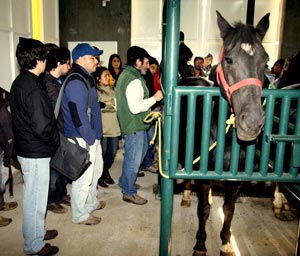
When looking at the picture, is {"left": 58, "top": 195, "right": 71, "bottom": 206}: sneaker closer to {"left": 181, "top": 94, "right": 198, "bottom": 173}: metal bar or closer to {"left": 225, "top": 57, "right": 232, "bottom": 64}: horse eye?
{"left": 181, "top": 94, "right": 198, "bottom": 173}: metal bar

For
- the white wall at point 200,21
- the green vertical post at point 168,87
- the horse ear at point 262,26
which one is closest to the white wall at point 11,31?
the green vertical post at point 168,87

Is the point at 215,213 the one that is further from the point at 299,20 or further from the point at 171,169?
the point at 299,20

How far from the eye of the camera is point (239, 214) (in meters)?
3.75

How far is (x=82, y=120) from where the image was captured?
3.03 metres

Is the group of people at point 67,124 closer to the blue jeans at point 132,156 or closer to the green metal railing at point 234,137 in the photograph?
the blue jeans at point 132,156

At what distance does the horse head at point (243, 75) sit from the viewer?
1.74 meters

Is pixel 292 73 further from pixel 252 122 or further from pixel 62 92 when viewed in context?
pixel 62 92

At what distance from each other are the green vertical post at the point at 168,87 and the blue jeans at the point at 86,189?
1.49 m

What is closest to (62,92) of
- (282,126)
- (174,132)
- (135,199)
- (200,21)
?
(174,132)

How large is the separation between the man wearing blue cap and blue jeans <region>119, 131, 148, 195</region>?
1.71 feet

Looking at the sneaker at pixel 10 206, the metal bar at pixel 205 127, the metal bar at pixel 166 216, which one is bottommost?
the sneaker at pixel 10 206

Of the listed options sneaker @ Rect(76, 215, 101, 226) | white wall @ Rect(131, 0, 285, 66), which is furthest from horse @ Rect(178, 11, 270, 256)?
white wall @ Rect(131, 0, 285, 66)

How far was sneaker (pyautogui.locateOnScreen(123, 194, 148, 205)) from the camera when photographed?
4059 millimetres

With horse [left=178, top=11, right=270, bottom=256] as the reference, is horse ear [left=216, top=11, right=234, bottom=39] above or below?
above
